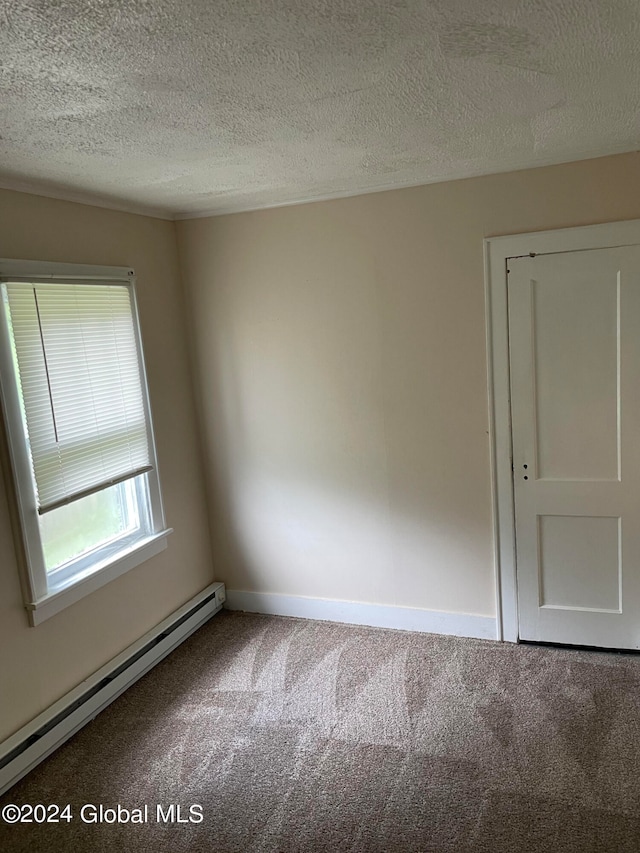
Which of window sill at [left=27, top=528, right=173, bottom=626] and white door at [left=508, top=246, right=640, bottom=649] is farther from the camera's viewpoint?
white door at [left=508, top=246, right=640, bottom=649]

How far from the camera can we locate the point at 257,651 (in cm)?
343

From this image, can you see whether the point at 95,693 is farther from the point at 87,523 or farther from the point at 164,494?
the point at 164,494

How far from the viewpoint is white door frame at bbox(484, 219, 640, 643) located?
9.45 feet

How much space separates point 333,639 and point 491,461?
1.31m

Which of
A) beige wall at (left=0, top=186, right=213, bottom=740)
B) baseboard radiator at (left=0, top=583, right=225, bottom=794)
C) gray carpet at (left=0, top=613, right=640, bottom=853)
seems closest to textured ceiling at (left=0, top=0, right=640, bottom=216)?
beige wall at (left=0, top=186, right=213, bottom=740)

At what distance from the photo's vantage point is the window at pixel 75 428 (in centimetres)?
258

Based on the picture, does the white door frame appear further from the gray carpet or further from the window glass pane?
the window glass pane

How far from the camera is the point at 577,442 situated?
10.0ft

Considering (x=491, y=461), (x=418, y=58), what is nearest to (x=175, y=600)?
(x=491, y=461)

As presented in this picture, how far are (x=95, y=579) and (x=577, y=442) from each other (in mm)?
2382

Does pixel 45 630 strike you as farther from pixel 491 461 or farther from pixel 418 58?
pixel 418 58

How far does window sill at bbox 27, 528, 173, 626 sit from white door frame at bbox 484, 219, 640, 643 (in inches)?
70.6

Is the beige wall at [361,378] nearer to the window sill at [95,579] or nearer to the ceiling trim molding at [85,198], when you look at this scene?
the ceiling trim molding at [85,198]

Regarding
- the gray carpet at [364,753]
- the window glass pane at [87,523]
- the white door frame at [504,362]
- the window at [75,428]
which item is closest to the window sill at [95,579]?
the window at [75,428]
